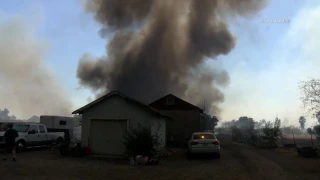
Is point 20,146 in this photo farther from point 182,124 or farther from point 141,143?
point 182,124

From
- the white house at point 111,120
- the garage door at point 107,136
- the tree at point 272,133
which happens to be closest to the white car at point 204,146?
the white house at point 111,120

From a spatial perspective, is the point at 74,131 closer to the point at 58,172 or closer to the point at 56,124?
the point at 56,124

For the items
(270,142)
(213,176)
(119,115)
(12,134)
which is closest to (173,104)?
(270,142)

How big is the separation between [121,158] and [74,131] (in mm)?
11028

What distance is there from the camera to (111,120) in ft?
59.4

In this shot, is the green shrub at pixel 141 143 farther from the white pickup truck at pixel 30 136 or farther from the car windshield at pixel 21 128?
the car windshield at pixel 21 128

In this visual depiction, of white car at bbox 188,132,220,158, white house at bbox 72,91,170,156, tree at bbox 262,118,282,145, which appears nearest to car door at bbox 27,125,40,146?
white house at bbox 72,91,170,156

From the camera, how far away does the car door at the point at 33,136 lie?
806 inches

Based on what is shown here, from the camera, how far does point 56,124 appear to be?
1056 inches

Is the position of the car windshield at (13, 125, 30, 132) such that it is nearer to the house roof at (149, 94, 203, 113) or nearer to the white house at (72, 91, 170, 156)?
the white house at (72, 91, 170, 156)

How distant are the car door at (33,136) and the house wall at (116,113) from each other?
4329 millimetres

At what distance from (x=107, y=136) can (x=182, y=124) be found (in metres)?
15.0

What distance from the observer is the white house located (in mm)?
17781

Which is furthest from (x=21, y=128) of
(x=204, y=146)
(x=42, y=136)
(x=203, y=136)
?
(x=204, y=146)
